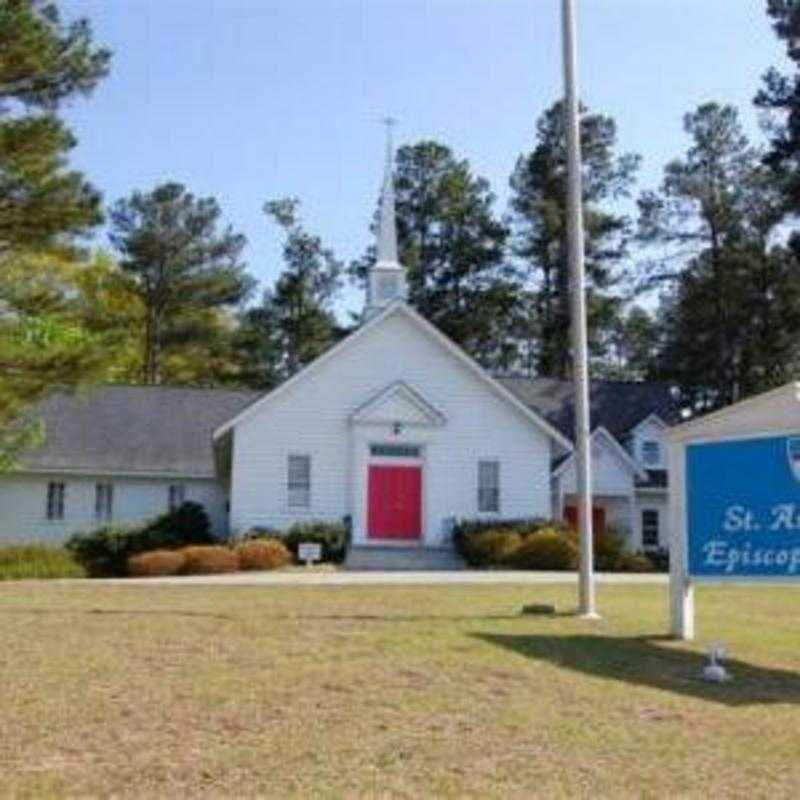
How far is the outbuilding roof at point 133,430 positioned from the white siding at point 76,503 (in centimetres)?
49

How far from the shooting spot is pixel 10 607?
18391 millimetres

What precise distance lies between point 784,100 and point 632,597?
3155cm

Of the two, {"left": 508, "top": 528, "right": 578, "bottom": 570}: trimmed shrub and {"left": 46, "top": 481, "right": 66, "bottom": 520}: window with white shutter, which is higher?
{"left": 46, "top": 481, "right": 66, "bottom": 520}: window with white shutter

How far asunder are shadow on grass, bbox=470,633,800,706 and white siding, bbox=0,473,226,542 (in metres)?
30.4

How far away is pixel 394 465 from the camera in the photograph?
136ft

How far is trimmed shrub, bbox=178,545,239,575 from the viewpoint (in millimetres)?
35594

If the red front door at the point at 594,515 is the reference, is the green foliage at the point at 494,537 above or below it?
below

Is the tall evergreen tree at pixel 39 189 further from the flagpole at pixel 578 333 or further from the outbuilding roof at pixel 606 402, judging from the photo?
the outbuilding roof at pixel 606 402

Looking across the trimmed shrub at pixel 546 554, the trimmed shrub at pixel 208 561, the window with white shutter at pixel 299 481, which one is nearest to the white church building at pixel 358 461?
the window with white shutter at pixel 299 481

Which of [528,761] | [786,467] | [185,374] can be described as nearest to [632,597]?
[786,467]

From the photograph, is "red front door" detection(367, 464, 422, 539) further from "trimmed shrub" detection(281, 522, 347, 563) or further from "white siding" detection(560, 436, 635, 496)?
"white siding" detection(560, 436, 635, 496)

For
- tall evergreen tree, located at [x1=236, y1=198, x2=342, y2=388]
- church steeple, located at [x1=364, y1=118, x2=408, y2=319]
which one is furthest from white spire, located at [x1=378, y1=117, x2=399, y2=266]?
tall evergreen tree, located at [x1=236, y1=198, x2=342, y2=388]

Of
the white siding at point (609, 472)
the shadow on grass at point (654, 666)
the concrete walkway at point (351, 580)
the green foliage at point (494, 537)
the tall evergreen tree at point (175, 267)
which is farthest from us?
the tall evergreen tree at point (175, 267)

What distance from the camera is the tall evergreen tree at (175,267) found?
72000mm
